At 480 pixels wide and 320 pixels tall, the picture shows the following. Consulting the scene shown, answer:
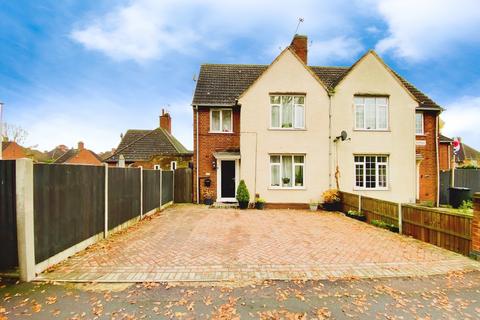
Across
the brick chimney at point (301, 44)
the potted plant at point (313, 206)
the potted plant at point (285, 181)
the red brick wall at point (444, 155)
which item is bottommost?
the potted plant at point (313, 206)

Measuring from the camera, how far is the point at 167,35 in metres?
12.2

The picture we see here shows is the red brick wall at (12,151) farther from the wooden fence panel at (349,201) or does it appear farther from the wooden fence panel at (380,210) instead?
the wooden fence panel at (380,210)

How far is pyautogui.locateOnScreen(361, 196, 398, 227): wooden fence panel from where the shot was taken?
346 inches

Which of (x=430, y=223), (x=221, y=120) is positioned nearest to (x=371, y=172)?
(x=430, y=223)

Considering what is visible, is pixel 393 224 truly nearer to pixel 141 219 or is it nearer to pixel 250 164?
pixel 250 164

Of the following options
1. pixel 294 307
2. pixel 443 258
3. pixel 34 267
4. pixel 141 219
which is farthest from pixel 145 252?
pixel 443 258

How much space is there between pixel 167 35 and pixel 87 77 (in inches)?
262

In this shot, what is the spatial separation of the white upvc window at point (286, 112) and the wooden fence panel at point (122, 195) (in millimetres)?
8159

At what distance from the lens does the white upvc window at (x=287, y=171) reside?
14398mm

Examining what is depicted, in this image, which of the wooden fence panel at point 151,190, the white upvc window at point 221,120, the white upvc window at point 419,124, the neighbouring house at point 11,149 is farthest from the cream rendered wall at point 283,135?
the neighbouring house at point 11,149

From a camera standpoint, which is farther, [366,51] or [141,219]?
[366,51]

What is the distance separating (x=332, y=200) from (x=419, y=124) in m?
8.65

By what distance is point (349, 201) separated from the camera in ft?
40.6

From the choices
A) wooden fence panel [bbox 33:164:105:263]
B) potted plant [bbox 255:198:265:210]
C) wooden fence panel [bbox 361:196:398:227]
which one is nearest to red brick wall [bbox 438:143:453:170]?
wooden fence panel [bbox 361:196:398:227]
